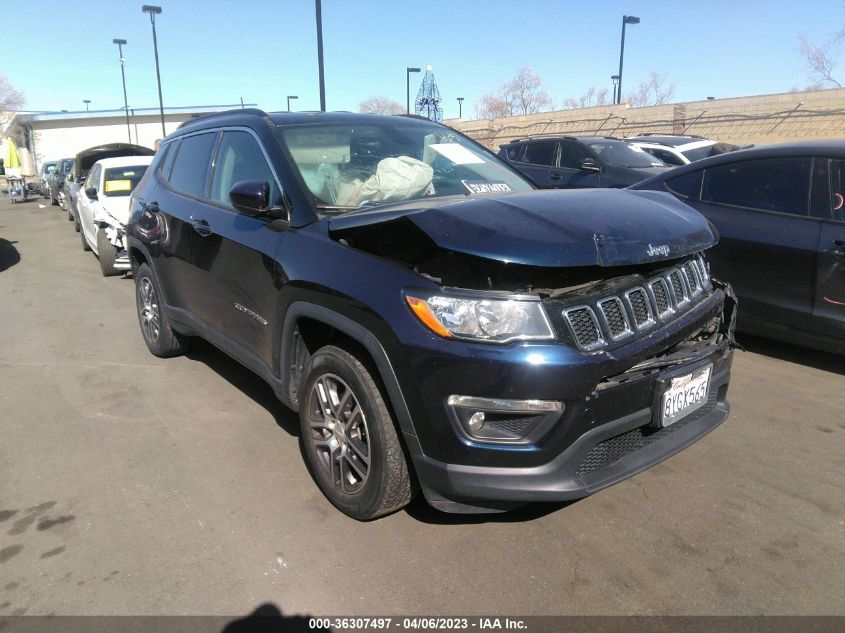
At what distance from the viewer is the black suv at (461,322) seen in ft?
7.63

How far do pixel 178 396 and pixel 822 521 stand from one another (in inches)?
154

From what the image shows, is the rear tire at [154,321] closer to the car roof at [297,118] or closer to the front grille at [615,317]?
the car roof at [297,118]

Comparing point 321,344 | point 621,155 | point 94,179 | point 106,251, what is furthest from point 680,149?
point 321,344

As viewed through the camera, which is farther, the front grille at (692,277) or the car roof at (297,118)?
the car roof at (297,118)

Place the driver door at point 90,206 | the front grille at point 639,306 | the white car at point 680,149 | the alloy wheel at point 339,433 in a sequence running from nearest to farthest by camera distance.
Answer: the front grille at point 639,306 → the alloy wheel at point 339,433 → the driver door at point 90,206 → the white car at point 680,149

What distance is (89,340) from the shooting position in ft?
19.8

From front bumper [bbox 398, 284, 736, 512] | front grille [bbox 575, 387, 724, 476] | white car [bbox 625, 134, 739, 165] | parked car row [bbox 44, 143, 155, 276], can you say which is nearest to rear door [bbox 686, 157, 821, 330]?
front grille [bbox 575, 387, 724, 476]

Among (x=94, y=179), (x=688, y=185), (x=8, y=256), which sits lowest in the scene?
(x=8, y=256)

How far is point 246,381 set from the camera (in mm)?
4848

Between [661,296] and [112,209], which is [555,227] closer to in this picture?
[661,296]

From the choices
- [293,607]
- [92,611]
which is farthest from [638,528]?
[92,611]

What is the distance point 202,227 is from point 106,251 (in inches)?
225

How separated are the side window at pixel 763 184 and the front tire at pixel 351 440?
372 centimetres

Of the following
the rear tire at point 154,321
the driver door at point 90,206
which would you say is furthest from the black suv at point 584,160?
the driver door at point 90,206
